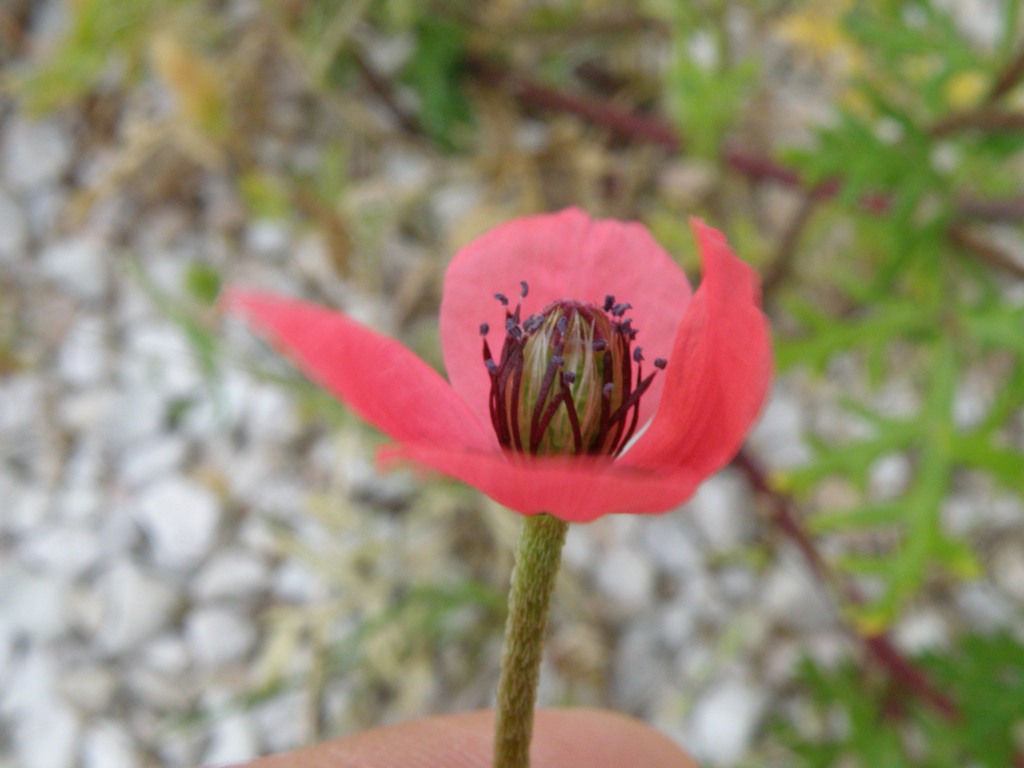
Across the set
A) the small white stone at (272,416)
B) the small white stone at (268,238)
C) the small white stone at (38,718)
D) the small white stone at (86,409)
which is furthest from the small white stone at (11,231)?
the small white stone at (38,718)

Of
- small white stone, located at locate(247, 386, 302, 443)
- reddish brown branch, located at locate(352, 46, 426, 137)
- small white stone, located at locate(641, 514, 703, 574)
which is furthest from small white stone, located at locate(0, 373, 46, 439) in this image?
small white stone, located at locate(641, 514, 703, 574)

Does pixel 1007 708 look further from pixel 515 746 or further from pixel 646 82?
pixel 646 82

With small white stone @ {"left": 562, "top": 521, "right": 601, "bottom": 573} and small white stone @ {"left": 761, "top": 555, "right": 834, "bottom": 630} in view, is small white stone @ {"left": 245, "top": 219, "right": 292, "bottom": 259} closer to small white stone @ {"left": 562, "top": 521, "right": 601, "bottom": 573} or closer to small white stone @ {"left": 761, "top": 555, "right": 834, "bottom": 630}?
small white stone @ {"left": 562, "top": 521, "right": 601, "bottom": 573}

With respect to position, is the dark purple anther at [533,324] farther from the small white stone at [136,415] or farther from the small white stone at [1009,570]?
the small white stone at [1009,570]

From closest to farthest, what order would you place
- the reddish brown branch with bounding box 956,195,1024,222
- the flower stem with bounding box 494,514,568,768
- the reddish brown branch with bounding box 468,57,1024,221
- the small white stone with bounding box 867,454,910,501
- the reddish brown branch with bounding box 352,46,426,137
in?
the flower stem with bounding box 494,514,568,768 < the reddish brown branch with bounding box 956,195,1024,222 < the reddish brown branch with bounding box 468,57,1024,221 < the small white stone with bounding box 867,454,910,501 < the reddish brown branch with bounding box 352,46,426,137

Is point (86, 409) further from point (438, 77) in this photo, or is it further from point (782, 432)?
point (782, 432)

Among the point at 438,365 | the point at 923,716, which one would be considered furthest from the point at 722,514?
the point at 438,365
